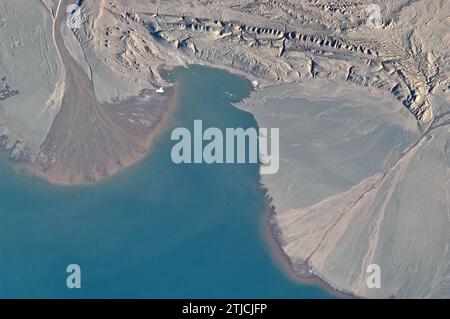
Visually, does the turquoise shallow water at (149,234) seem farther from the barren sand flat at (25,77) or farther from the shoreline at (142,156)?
the barren sand flat at (25,77)

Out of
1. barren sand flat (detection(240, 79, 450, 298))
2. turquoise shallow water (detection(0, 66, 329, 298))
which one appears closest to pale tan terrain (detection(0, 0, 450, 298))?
barren sand flat (detection(240, 79, 450, 298))

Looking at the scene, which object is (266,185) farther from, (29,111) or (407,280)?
(29,111)

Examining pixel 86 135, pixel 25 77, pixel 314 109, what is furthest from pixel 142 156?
pixel 314 109

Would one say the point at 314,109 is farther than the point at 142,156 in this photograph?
No

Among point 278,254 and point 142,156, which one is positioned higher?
point 142,156

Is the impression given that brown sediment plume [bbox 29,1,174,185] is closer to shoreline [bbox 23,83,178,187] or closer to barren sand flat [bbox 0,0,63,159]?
shoreline [bbox 23,83,178,187]

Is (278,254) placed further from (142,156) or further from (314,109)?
(142,156)

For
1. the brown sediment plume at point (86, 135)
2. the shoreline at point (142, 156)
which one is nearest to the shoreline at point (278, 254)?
the shoreline at point (142, 156)

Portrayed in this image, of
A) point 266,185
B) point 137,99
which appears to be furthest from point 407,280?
point 137,99
